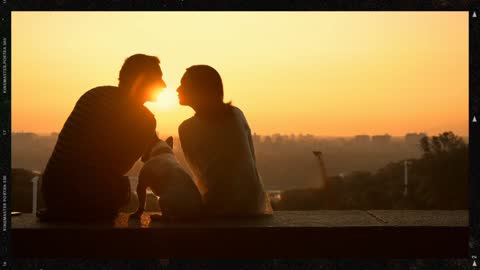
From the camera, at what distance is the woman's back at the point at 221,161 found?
263 inches

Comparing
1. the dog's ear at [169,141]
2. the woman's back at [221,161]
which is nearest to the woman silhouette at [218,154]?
the woman's back at [221,161]

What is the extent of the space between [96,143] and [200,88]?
1098 millimetres

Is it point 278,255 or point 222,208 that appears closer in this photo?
point 278,255

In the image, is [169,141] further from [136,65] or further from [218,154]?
[136,65]

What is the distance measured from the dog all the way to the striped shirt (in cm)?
25

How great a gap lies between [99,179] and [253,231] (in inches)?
59.5

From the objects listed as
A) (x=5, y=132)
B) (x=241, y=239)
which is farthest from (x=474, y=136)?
(x=5, y=132)

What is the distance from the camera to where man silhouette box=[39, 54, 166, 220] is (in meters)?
6.42

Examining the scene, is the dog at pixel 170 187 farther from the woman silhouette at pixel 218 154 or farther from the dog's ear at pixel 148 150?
the woman silhouette at pixel 218 154

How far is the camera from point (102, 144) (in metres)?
6.46

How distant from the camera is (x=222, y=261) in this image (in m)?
6.27
